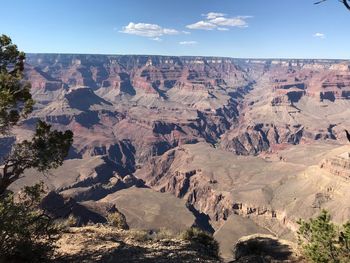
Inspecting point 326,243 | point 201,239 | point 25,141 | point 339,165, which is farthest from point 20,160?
point 339,165

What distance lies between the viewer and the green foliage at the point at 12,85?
19.3 meters

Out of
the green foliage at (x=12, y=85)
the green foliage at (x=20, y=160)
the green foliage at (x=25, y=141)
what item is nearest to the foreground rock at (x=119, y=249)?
the green foliage at (x=20, y=160)

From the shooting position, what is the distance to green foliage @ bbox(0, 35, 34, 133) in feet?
63.5

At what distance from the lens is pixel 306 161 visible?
6029 inches

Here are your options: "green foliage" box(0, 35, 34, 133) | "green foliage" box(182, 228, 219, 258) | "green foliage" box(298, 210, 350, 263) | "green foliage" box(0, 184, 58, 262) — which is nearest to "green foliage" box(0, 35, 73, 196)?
"green foliage" box(0, 35, 34, 133)

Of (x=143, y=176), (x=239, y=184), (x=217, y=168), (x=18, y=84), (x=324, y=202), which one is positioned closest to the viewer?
(x=18, y=84)

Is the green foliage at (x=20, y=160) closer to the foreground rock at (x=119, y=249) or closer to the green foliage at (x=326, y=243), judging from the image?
the foreground rock at (x=119, y=249)

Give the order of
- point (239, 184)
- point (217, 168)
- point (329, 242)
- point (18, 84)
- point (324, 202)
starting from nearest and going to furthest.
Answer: point (329, 242) → point (18, 84) → point (324, 202) → point (239, 184) → point (217, 168)

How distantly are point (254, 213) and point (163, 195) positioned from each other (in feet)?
81.1

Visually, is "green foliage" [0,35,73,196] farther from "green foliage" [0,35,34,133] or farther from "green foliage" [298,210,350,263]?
"green foliage" [298,210,350,263]

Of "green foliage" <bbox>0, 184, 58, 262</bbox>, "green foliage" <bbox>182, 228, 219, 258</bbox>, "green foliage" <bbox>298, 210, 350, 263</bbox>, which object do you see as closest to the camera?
"green foliage" <bbox>0, 184, 58, 262</bbox>

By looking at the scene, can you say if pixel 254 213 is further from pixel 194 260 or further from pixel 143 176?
pixel 194 260

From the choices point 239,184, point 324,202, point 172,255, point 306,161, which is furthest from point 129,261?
point 306,161

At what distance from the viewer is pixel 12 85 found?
20141 millimetres
